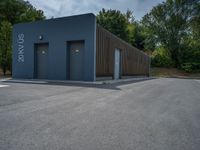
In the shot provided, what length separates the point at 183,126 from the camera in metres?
3.55

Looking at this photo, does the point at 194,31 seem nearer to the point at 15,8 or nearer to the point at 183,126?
the point at 15,8

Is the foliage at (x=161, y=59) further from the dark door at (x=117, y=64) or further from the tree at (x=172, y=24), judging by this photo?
the dark door at (x=117, y=64)

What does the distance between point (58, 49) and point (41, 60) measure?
1.89m

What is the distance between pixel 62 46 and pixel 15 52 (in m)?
4.52

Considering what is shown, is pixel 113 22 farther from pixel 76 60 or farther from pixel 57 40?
pixel 76 60

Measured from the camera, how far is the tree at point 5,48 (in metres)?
21.1

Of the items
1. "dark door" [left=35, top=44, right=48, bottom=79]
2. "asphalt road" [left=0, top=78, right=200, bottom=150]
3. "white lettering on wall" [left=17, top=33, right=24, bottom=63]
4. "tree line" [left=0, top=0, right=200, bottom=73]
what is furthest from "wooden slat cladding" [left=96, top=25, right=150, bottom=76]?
"tree line" [left=0, top=0, right=200, bottom=73]

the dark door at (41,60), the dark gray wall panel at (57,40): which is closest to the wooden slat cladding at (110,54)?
the dark gray wall panel at (57,40)

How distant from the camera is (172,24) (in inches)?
1537

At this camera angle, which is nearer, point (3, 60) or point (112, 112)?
point (112, 112)

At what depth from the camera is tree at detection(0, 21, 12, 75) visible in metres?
21.1

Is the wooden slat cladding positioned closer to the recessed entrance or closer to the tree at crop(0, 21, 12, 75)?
the recessed entrance

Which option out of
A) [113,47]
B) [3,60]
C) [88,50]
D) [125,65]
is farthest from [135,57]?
[3,60]

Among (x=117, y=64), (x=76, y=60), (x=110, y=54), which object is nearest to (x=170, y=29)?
(x=117, y=64)
